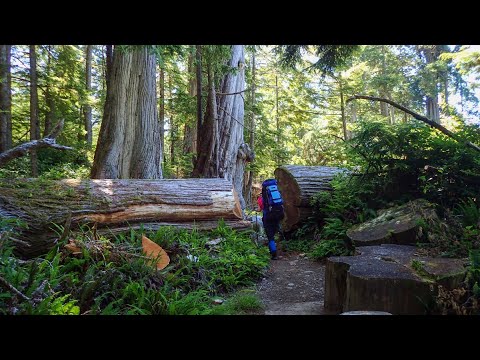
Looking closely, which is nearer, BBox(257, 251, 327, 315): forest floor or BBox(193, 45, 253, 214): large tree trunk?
BBox(257, 251, 327, 315): forest floor

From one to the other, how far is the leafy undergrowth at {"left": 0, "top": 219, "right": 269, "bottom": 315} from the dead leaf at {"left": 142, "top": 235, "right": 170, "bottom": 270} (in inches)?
3.4

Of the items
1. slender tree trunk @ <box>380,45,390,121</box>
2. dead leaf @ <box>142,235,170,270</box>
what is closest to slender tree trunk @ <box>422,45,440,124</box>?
slender tree trunk @ <box>380,45,390,121</box>

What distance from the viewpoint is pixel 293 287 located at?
4664 millimetres

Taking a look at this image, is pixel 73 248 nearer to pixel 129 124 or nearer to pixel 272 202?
pixel 129 124

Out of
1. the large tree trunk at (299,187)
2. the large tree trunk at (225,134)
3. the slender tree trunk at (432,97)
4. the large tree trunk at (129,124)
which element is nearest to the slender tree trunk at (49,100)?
the large tree trunk at (129,124)

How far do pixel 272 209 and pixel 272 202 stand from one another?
151 millimetres

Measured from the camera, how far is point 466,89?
13164mm

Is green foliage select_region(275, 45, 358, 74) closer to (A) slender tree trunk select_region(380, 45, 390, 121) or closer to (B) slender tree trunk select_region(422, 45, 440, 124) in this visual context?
(A) slender tree trunk select_region(380, 45, 390, 121)

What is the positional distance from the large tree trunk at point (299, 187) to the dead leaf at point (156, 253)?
4.12 m

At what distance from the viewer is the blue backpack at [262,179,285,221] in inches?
249

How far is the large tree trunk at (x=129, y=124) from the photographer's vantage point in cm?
630
